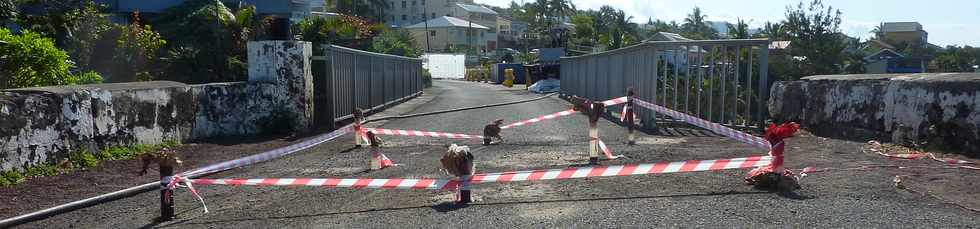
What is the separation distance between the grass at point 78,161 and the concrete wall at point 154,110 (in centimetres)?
7

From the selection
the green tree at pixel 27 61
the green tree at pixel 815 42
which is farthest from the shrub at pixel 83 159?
the green tree at pixel 815 42

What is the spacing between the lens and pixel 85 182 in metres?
7.92

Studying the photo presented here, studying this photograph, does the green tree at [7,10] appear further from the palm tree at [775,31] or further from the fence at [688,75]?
the palm tree at [775,31]

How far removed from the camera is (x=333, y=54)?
46.3ft

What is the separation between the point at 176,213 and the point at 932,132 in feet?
25.4

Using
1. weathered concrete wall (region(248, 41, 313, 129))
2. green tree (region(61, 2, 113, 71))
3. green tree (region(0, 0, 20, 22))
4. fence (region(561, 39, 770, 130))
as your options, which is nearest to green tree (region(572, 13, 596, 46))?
fence (region(561, 39, 770, 130))

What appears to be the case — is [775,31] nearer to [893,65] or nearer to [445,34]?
[893,65]

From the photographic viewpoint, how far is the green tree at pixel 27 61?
1215cm

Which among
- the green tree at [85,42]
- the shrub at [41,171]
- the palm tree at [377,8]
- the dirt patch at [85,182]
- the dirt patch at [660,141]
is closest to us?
the dirt patch at [85,182]

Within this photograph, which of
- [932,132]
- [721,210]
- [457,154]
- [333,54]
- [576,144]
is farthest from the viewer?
[333,54]

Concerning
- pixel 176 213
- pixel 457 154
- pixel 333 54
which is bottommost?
pixel 176 213

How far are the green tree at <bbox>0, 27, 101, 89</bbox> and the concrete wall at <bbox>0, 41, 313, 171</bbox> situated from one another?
7.55ft

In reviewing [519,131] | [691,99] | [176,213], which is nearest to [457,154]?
[176,213]

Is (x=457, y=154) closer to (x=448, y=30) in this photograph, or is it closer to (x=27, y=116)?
(x=27, y=116)
